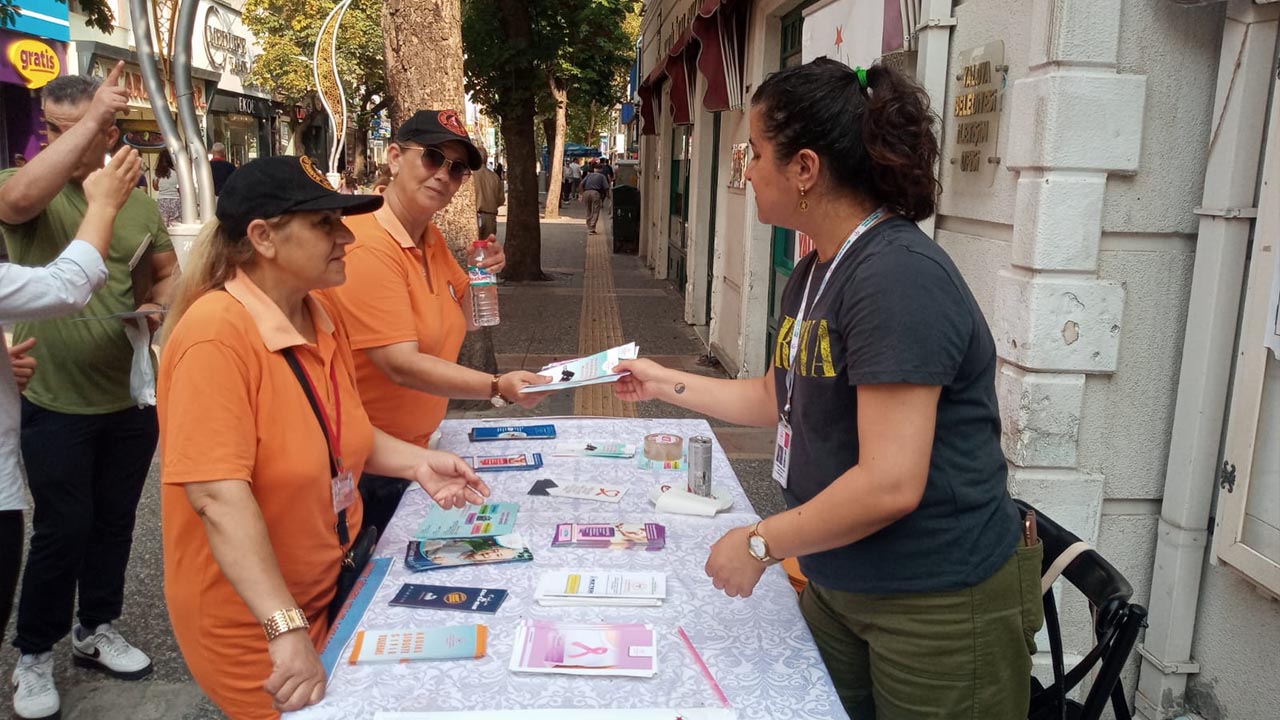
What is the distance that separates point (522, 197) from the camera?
46.5 feet

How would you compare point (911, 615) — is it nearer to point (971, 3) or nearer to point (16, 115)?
point (971, 3)

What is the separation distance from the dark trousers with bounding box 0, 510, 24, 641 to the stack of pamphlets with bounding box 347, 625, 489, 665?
164cm

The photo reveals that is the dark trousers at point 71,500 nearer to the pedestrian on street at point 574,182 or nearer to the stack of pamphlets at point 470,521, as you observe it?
the stack of pamphlets at point 470,521

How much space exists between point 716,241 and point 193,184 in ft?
16.2

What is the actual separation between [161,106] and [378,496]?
4565mm

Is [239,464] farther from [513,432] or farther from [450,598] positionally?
[513,432]

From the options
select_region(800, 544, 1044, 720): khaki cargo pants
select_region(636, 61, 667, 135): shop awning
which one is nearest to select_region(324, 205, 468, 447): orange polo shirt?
select_region(800, 544, 1044, 720): khaki cargo pants

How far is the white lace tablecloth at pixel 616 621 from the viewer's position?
166 cm

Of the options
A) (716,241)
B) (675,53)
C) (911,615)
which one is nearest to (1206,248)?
(911,615)

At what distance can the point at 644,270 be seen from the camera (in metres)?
17.9

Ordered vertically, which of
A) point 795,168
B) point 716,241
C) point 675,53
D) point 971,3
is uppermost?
point 675,53

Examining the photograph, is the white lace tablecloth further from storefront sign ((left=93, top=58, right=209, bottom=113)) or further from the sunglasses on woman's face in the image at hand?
storefront sign ((left=93, top=58, right=209, bottom=113))

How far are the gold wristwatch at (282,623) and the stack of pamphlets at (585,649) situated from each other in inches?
15.7

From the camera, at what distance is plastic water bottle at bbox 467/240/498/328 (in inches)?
142
